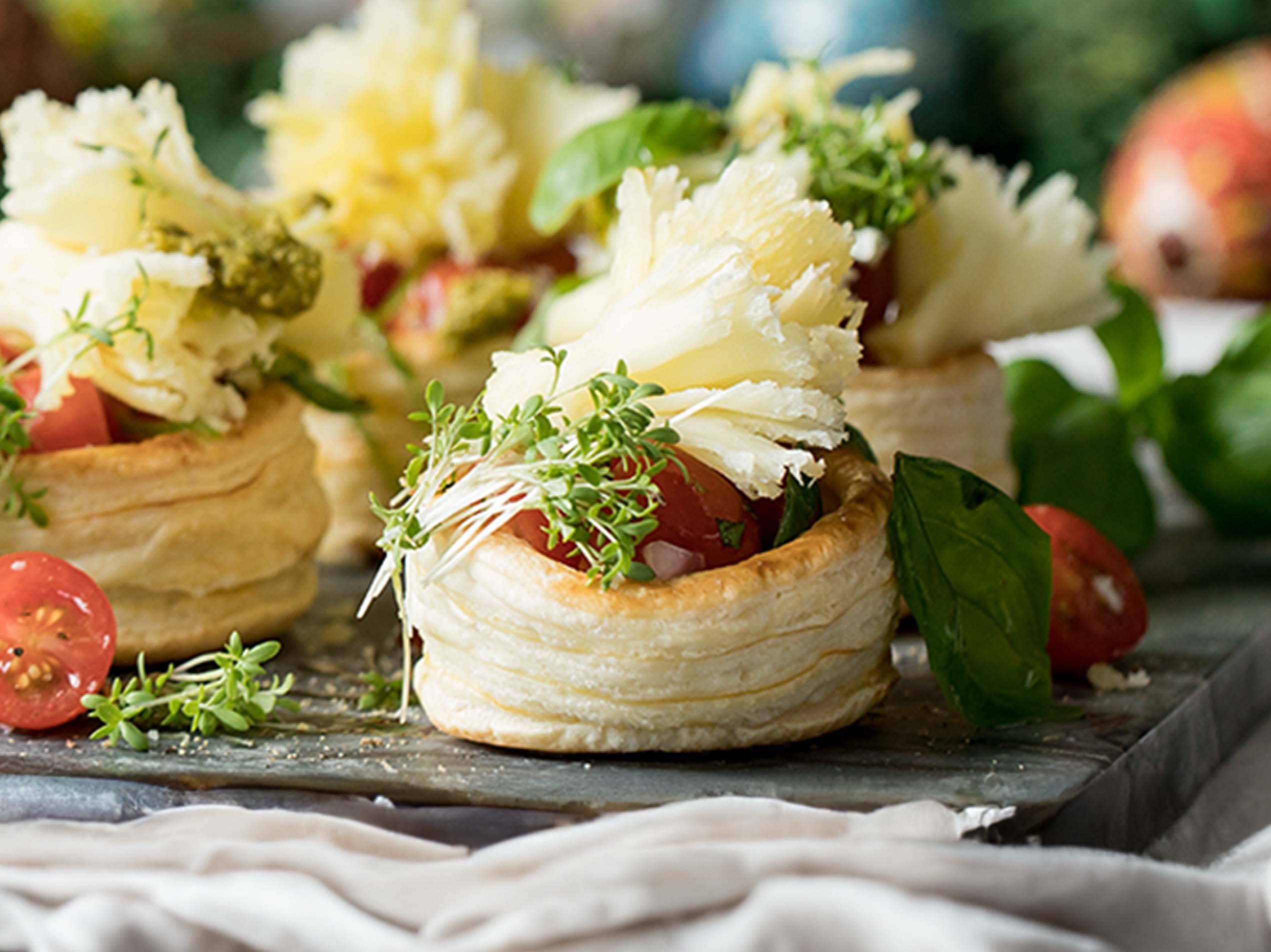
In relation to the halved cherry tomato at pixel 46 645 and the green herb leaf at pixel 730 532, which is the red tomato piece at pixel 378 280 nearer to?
the halved cherry tomato at pixel 46 645

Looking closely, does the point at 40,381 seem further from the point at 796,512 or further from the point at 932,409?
the point at 932,409

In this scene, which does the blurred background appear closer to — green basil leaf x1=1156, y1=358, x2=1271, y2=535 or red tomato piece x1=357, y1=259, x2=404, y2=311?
red tomato piece x1=357, y1=259, x2=404, y2=311

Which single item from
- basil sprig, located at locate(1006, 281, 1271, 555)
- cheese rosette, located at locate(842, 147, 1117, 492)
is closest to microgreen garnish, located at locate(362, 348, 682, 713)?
cheese rosette, located at locate(842, 147, 1117, 492)

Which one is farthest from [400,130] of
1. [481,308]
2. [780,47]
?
[780,47]

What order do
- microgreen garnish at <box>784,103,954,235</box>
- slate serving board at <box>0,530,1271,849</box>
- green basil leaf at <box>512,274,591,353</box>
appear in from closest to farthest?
slate serving board at <box>0,530,1271,849</box> < microgreen garnish at <box>784,103,954,235</box> < green basil leaf at <box>512,274,591,353</box>

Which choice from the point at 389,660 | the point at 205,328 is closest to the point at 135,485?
the point at 205,328

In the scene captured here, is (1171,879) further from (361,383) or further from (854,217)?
(361,383)
